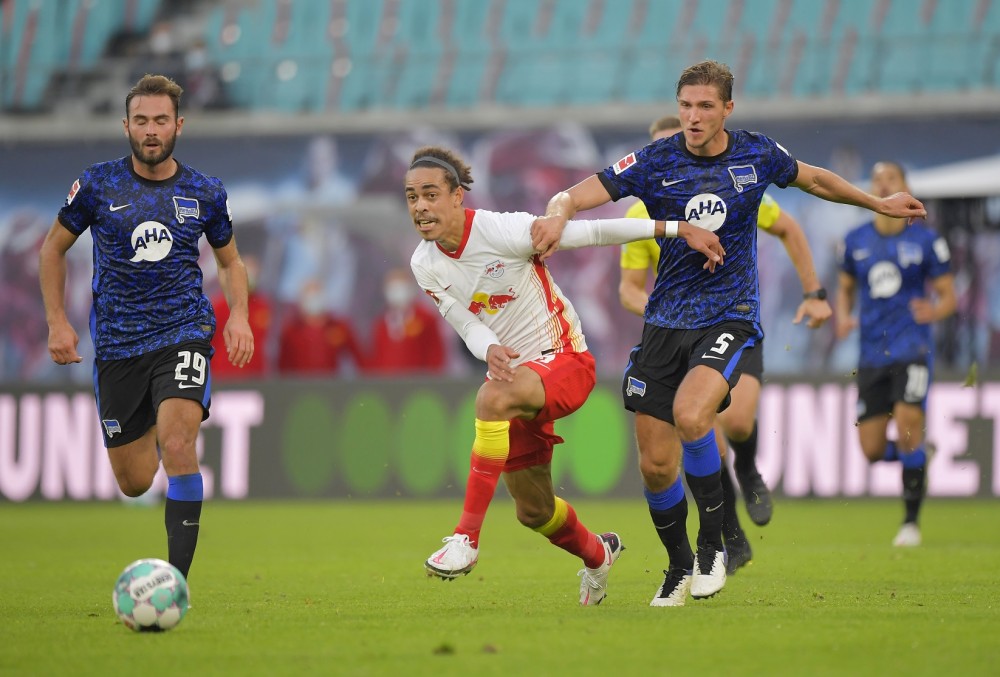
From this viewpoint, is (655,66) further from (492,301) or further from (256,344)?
(492,301)

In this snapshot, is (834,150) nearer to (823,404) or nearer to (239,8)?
(823,404)

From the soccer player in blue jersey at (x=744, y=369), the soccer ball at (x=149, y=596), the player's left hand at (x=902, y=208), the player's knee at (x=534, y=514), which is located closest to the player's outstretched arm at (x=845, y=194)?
the player's left hand at (x=902, y=208)

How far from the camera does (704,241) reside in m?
6.85

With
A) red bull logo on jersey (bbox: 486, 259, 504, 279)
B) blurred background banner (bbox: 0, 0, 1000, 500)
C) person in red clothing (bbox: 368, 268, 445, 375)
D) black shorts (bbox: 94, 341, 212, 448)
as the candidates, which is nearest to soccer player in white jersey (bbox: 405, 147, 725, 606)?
red bull logo on jersey (bbox: 486, 259, 504, 279)

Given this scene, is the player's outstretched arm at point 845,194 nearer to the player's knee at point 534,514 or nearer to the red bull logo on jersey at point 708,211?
→ the red bull logo on jersey at point 708,211

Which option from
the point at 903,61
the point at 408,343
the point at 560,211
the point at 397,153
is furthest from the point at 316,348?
the point at 560,211

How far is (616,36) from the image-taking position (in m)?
24.4

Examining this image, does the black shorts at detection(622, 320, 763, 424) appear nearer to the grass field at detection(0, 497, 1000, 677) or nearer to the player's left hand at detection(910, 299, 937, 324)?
the grass field at detection(0, 497, 1000, 677)

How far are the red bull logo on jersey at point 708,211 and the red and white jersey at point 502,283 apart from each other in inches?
31.9

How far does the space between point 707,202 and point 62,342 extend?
3.20 metres

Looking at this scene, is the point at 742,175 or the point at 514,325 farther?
the point at 514,325

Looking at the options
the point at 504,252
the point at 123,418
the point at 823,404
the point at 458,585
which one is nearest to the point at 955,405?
the point at 823,404

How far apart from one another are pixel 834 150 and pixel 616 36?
16.1ft

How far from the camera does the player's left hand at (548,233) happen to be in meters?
6.92
